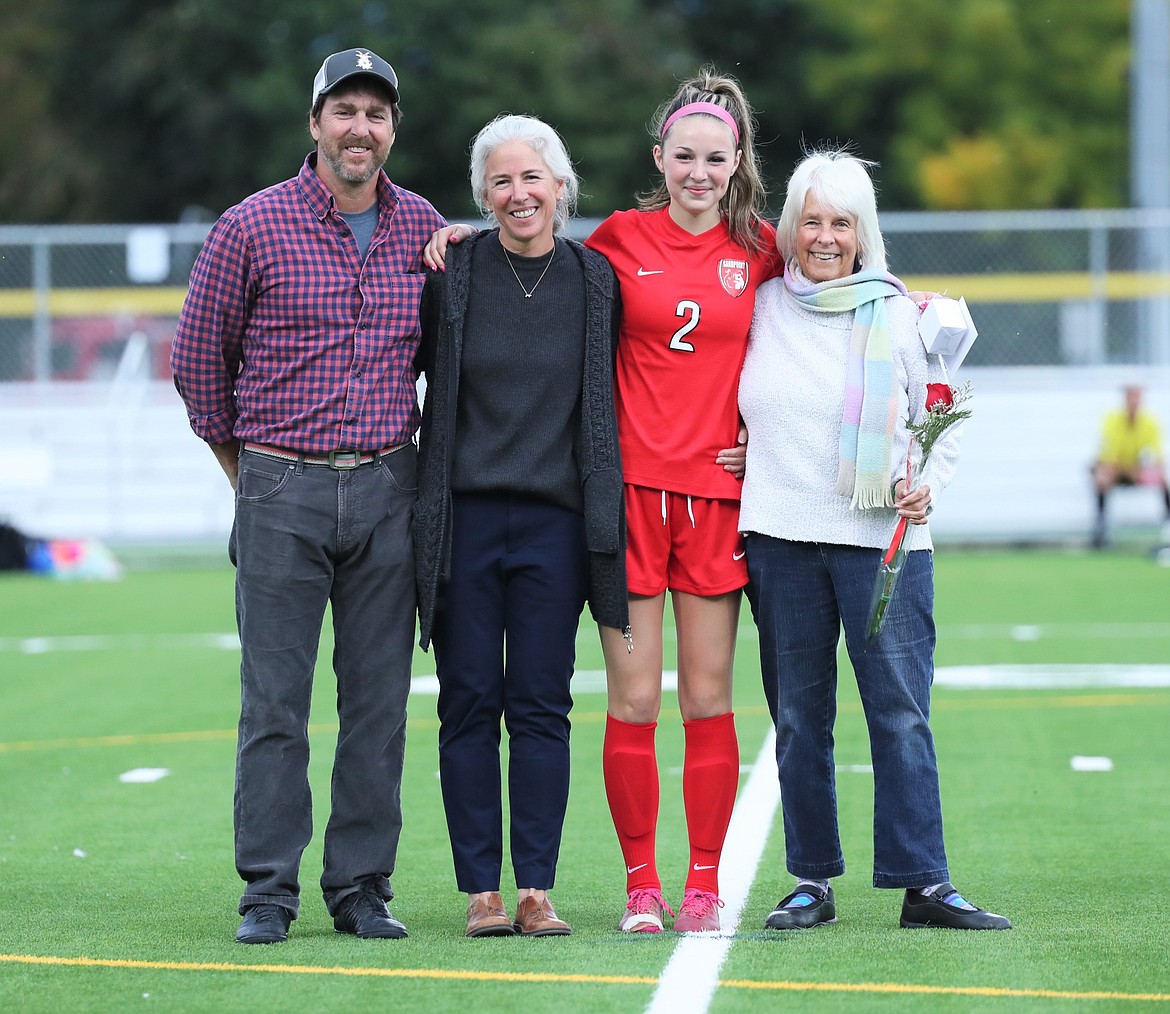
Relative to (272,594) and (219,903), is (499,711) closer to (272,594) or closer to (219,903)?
(272,594)

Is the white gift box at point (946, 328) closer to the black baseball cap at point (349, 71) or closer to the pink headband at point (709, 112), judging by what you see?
the pink headband at point (709, 112)

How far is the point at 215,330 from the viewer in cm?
503

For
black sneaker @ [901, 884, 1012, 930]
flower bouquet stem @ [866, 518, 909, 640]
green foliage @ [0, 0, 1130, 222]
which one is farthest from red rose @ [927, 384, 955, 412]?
green foliage @ [0, 0, 1130, 222]

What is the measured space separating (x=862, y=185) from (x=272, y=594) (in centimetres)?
180

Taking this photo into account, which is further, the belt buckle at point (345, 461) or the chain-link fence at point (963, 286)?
the chain-link fence at point (963, 286)

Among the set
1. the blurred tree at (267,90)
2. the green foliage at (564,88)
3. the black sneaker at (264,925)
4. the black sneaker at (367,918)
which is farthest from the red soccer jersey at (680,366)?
the green foliage at (564,88)

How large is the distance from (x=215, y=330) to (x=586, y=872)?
1.93 metres

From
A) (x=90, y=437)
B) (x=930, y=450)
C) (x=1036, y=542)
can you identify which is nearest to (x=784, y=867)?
(x=930, y=450)

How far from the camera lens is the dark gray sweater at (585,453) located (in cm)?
495

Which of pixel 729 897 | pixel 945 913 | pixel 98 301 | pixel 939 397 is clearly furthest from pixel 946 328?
pixel 98 301

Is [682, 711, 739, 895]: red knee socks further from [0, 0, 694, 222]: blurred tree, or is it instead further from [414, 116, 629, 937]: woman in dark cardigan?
[0, 0, 694, 222]: blurred tree

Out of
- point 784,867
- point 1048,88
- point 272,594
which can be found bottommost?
point 784,867

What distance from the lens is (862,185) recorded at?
5051 mm

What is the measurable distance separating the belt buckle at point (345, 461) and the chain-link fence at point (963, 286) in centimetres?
1500
